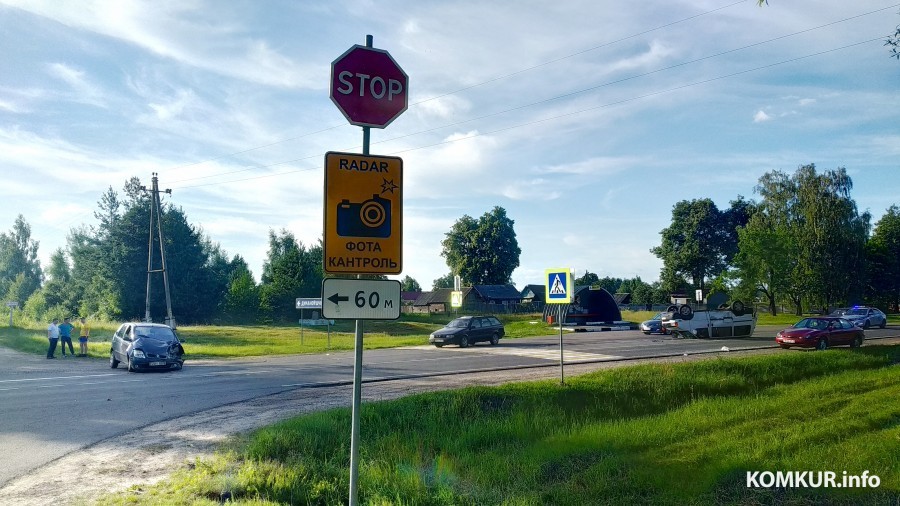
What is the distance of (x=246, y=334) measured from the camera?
45938mm

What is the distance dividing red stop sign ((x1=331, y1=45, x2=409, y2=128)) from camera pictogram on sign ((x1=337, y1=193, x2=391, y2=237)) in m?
0.74

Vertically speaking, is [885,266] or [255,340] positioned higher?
[885,266]

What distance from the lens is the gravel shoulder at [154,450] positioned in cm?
693

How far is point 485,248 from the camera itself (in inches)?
3858

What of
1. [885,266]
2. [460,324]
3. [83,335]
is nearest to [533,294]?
[885,266]

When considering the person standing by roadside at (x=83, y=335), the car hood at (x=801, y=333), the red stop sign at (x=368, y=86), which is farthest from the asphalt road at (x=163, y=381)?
the red stop sign at (x=368, y=86)

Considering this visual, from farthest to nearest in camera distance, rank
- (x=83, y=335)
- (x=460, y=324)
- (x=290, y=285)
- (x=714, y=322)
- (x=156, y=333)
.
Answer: (x=290, y=285) < (x=714, y=322) < (x=460, y=324) < (x=83, y=335) < (x=156, y=333)

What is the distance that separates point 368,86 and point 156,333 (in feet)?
61.7

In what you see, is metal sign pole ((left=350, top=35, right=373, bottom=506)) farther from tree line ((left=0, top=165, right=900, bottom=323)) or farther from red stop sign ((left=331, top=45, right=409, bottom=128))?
tree line ((left=0, top=165, right=900, bottom=323))

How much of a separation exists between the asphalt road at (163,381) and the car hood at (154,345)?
34.0 inches

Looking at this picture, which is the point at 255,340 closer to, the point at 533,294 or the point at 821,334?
the point at 821,334

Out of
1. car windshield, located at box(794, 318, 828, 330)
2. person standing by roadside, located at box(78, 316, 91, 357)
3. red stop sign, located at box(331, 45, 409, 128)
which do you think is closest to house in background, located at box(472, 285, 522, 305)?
car windshield, located at box(794, 318, 828, 330)

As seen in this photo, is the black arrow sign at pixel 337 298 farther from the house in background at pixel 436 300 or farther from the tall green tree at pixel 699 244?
the tall green tree at pixel 699 244

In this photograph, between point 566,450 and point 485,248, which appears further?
point 485,248
